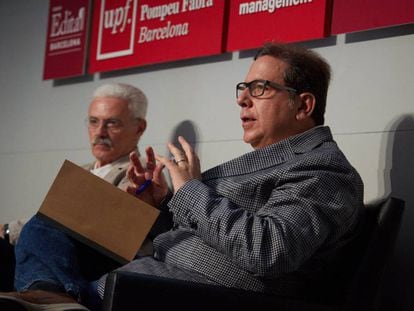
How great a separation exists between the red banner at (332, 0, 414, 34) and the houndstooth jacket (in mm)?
607

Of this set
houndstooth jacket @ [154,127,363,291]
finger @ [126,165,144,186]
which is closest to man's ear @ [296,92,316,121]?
houndstooth jacket @ [154,127,363,291]

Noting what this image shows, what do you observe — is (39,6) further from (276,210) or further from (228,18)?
(276,210)

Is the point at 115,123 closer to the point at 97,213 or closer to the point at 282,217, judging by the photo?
the point at 97,213

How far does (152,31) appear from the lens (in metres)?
3.86

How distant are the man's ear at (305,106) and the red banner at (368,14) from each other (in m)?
0.48

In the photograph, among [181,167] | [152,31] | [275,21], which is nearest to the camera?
[181,167]

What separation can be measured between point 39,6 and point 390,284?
9.06 feet

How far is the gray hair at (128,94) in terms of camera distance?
3732 millimetres

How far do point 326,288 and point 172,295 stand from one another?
0.60m

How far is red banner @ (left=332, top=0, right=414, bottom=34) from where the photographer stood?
108 inches

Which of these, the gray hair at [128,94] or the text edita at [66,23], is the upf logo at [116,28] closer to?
the text edita at [66,23]

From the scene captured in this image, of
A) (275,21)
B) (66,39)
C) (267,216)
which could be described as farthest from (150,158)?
(66,39)

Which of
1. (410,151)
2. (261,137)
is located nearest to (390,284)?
(410,151)

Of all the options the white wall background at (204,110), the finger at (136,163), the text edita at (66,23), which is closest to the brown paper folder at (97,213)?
the finger at (136,163)
